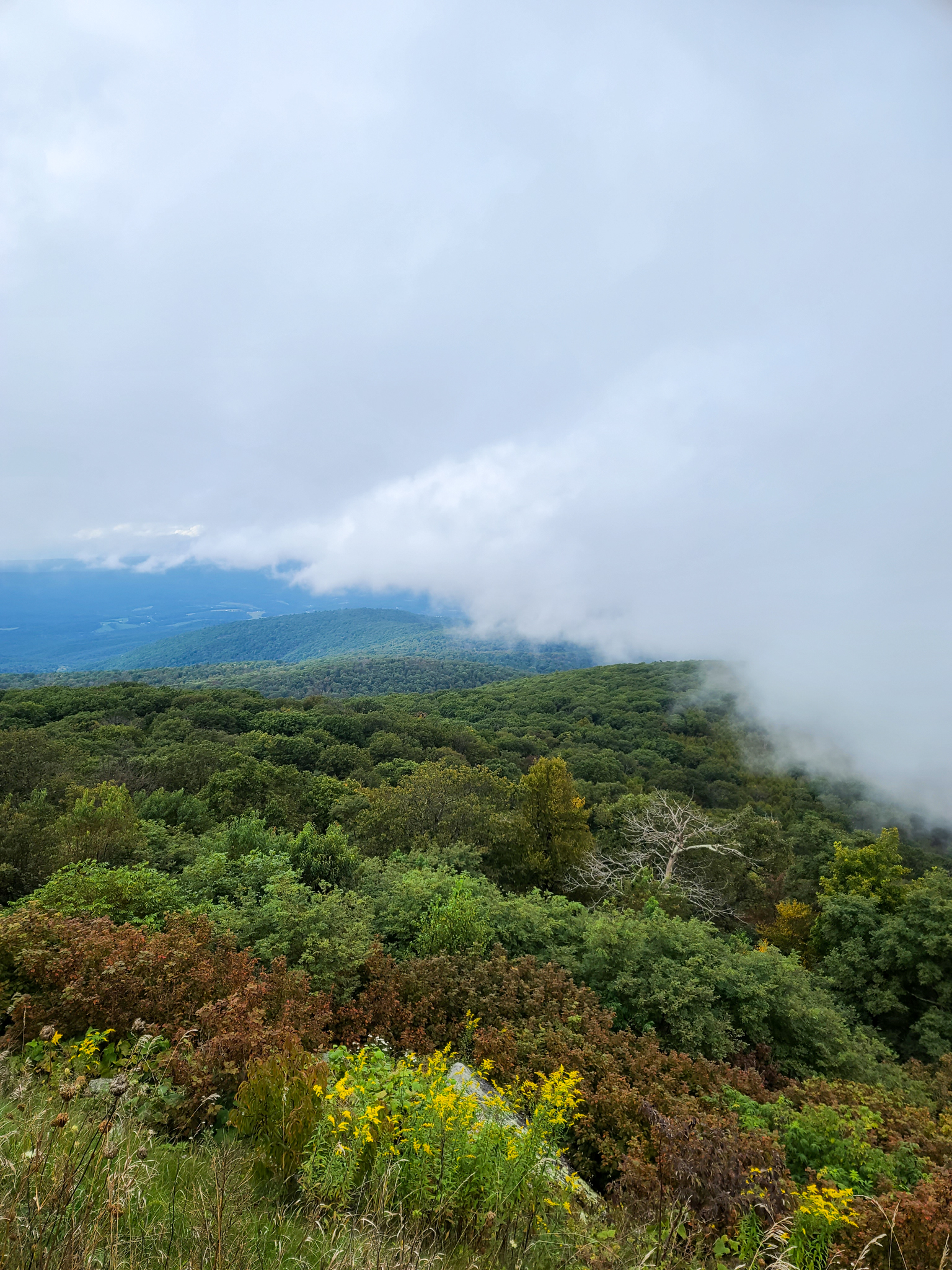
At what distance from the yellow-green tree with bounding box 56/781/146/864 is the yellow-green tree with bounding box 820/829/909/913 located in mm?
30029

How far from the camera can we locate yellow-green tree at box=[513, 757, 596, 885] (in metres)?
21.5

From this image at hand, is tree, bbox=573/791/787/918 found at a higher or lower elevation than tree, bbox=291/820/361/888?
lower

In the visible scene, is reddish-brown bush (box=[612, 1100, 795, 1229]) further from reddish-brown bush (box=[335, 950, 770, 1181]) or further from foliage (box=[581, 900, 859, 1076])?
foliage (box=[581, 900, 859, 1076])

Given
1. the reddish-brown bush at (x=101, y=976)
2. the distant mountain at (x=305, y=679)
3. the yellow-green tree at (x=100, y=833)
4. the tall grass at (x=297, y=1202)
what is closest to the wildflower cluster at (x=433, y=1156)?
the tall grass at (x=297, y=1202)

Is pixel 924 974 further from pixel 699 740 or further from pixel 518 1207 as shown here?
pixel 699 740

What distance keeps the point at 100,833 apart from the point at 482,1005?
1158 cm

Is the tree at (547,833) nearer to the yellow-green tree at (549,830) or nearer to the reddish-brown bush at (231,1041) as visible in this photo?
the yellow-green tree at (549,830)

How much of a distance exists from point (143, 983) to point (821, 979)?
2074 cm

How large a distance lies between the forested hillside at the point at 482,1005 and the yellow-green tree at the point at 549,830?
0.41 feet

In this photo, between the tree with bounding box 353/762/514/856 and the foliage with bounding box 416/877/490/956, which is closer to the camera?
the foliage with bounding box 416/877/490/956

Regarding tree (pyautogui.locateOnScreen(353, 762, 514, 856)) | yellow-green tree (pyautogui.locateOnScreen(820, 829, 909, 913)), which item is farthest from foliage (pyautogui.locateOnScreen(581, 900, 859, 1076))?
yellow-green tree (pyautogui.locateOnScreen(820, 829, 909, 913))

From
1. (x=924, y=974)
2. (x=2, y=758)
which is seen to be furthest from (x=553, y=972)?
(x=2, y=758)

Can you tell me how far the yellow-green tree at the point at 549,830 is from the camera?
21.5 metres

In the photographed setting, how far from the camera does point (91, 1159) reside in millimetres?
2428
